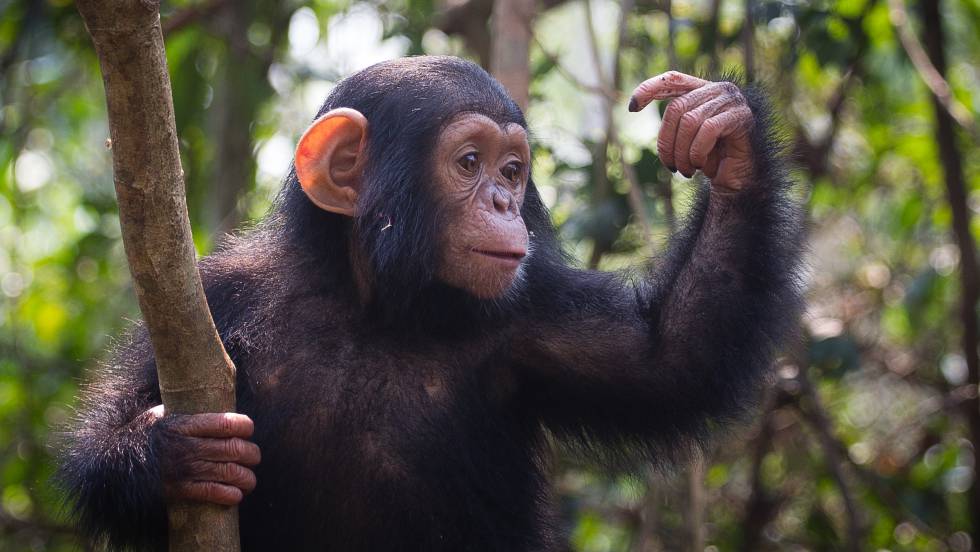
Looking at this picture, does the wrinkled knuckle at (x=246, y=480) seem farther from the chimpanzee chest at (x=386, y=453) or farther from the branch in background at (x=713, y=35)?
the branch in background at (x=713, y=35)

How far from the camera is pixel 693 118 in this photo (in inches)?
144

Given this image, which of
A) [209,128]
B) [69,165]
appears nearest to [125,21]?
[209,128]

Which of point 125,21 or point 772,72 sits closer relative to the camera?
point 125,21

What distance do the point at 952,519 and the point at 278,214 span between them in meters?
4.92

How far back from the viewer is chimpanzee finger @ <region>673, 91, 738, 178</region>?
3674mm

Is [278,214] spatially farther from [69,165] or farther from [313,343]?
[69,165]

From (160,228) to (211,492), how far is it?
0.82 meters

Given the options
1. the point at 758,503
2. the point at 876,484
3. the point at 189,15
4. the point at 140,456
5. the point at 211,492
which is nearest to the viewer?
the point at 211,492

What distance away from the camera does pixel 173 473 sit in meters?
Result: 3.27

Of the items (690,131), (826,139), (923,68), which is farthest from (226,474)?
(826,139)

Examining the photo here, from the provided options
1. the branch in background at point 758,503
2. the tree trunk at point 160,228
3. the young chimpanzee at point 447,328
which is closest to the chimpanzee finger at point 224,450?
the tree trunk at point 160,228

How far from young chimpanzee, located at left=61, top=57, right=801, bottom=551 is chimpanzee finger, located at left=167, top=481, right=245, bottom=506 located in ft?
1.11

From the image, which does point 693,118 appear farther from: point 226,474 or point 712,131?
point 226,474

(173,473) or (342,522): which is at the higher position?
(173,473)
